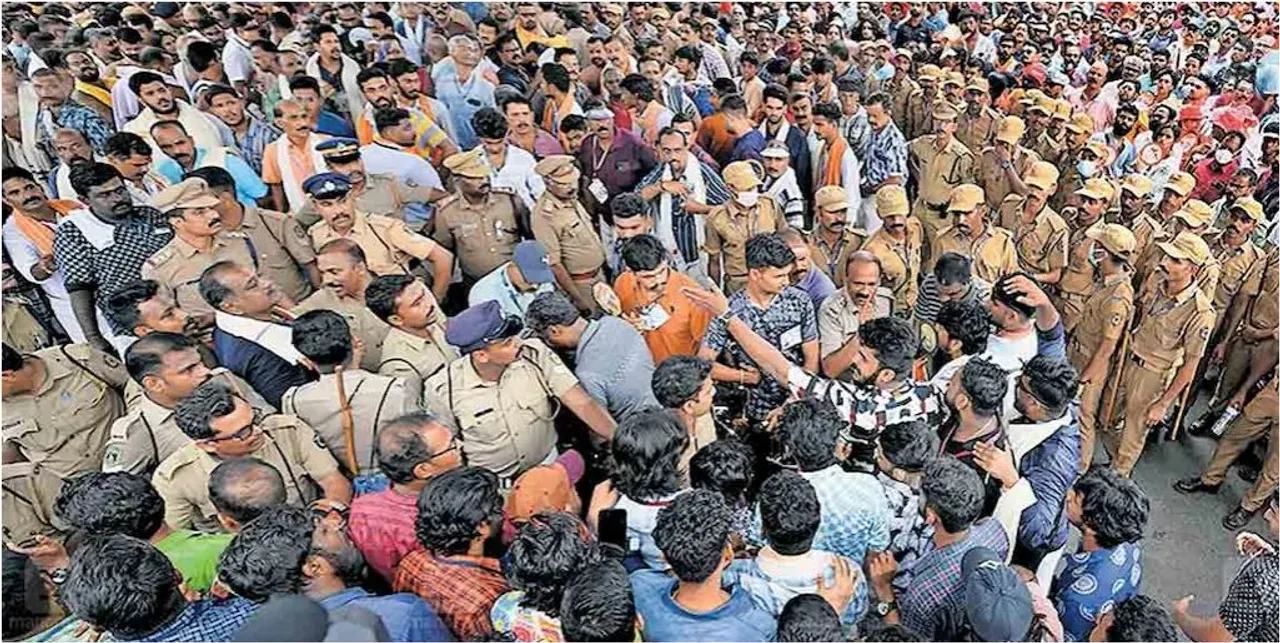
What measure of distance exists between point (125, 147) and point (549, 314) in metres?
2.63

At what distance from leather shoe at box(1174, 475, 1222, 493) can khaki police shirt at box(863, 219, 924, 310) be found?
169 centimetres

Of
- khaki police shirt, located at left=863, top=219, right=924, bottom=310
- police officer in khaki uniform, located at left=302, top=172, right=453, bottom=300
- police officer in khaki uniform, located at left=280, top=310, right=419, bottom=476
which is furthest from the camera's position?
khaki police shirt, located at left=863, top=219, right=924, bottom=310

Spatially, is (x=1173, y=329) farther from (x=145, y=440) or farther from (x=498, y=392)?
(x=145, y=440)

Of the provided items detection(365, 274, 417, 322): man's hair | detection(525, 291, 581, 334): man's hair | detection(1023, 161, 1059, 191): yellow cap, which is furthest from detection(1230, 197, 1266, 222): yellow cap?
detection(365, 274, 417, 322): man's hair

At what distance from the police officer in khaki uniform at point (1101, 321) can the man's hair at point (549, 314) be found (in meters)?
2.58

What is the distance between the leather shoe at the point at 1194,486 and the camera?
13.8 ft

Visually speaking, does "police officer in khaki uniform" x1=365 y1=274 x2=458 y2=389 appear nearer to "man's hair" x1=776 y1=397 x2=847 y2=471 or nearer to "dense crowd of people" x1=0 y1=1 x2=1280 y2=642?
"dense crowd of people" x1=0 y1=1 x2=1280 y2=642

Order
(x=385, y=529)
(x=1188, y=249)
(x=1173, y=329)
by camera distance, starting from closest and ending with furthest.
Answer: (x=385, y=529), (x=1188, y=249), (x=1173, y=329)

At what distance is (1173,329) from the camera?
12.4 ft

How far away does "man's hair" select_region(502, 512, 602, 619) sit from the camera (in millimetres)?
1965

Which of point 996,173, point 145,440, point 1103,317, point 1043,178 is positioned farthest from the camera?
point 996,173

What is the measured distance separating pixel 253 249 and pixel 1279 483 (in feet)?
15.8

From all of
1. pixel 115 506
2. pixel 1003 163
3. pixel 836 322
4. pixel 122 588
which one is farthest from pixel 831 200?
pixel 122 588

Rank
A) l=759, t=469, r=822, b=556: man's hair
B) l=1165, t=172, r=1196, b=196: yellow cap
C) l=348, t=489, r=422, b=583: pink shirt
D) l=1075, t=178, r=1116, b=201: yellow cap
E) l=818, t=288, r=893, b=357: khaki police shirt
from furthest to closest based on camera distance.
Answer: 1. l=1165, t=172, r=1196, b=196: yellow cap
2. l=1075, t=178, r=1116, b=201: yellow cap
3. l=818, t=288, r=893, b=357: khaki police shirt
4. l=348, t=489, r=422, b=583: pink shirt
5. l=759, t=469, r=822, b=556: man's hair
